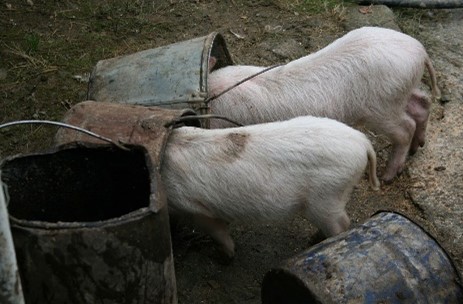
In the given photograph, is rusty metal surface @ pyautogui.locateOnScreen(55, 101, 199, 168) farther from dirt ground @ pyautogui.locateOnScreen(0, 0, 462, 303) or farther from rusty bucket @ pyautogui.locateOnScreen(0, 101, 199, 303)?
dirt ground @ pyautogui.locateOnScreen(0, 0, 462, 303)

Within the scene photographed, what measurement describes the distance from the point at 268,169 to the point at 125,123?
63 centimetres

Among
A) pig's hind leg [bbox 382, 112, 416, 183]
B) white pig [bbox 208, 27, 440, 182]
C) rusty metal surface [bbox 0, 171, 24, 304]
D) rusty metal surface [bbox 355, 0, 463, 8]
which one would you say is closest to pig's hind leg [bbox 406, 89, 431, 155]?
pig's hind leg [bbox 382, 112, 416, 183]

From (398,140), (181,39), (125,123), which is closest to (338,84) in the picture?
(398,140)

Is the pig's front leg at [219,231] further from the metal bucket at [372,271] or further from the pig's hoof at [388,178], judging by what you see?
the pig's hoof at [388,178]

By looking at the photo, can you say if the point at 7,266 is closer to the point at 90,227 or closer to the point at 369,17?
the point at 90,227

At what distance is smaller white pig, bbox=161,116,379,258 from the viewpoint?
2.99 m

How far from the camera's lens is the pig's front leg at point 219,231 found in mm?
3269

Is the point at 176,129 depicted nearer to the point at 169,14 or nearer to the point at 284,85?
the point at 284,85

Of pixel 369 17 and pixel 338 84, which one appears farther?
pixel 369 17

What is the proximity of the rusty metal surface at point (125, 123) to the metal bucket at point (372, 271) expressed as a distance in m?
0.71

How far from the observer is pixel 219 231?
336 cm

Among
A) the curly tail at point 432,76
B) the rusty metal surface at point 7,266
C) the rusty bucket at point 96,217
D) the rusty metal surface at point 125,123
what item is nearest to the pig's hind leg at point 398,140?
the curly tail at point 432,76

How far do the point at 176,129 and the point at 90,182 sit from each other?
681 millimetres

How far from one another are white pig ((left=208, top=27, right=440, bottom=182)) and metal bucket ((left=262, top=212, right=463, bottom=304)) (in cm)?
99
